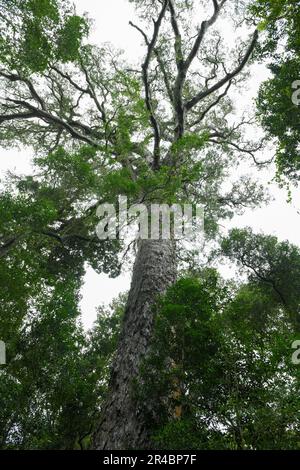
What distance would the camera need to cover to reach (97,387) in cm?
806

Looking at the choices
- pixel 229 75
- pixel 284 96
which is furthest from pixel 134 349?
pixel 229 75

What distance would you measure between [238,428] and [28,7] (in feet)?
28.6

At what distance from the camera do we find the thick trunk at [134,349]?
4.29 m

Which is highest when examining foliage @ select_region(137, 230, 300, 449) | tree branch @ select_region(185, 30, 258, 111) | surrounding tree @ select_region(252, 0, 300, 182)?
tree branch @ select_region(185, 30, 258, 111)

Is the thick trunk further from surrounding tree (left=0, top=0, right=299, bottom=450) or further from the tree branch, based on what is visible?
the tree branch

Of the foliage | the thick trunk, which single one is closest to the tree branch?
the thick trunk

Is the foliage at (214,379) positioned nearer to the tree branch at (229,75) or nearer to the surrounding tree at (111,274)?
the surrounding tree at (111,274)

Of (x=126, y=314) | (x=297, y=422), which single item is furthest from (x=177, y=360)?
(x=126, y=314)

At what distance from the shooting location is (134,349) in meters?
5.31

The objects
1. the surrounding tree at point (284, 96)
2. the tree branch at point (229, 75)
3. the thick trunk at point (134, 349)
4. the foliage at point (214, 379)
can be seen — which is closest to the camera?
the foliage at point (214, 379)

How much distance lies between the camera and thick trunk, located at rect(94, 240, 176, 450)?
4.29m

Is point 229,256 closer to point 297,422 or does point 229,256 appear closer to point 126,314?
point 126,314

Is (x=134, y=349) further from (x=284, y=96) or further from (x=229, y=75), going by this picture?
(x=229, y=75)

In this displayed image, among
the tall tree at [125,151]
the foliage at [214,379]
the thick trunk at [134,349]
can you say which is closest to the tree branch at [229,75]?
the tall tree at [125,151]
